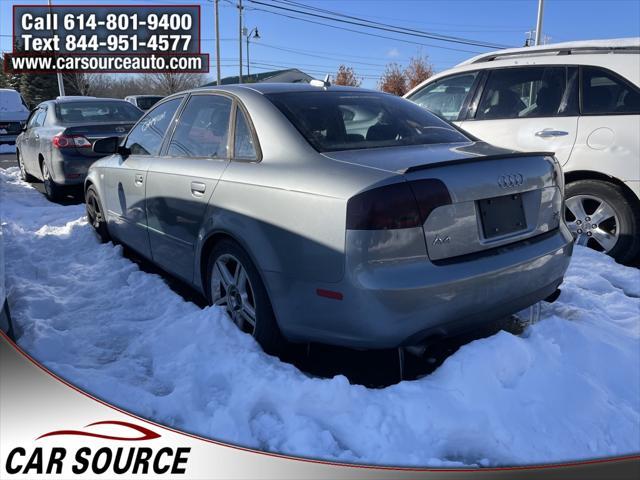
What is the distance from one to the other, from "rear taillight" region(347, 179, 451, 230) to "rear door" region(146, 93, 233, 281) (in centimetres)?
114

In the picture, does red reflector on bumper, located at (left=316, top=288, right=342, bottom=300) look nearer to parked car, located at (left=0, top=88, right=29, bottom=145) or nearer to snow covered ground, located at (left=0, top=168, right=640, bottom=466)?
snow covered ground, located at (left=0, top=168, right=640, bottom=466)

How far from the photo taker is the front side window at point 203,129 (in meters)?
3.28

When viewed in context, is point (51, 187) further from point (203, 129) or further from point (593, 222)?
point (593, 222)

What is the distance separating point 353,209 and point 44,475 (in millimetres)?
1462

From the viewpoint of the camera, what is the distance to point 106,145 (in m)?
4.73

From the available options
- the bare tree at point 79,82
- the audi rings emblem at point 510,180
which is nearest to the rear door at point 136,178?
the audi rings emblem at point 510,180

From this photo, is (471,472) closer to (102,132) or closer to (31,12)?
(102,132)

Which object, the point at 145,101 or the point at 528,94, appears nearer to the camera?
the point at 528,94

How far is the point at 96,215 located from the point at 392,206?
407cm

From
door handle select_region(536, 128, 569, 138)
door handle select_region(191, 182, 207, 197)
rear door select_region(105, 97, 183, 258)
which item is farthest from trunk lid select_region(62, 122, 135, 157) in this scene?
door handle select_region(536, 128, 569, 138)

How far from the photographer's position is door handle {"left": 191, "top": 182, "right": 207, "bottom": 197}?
10.3 ft

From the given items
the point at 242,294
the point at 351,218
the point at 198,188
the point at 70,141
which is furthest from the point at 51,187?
the point at 351,218

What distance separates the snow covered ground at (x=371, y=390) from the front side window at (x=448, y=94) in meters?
2.67

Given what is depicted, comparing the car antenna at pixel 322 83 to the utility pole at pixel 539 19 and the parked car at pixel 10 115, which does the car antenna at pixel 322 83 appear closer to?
the parked car at pixel 10 115
